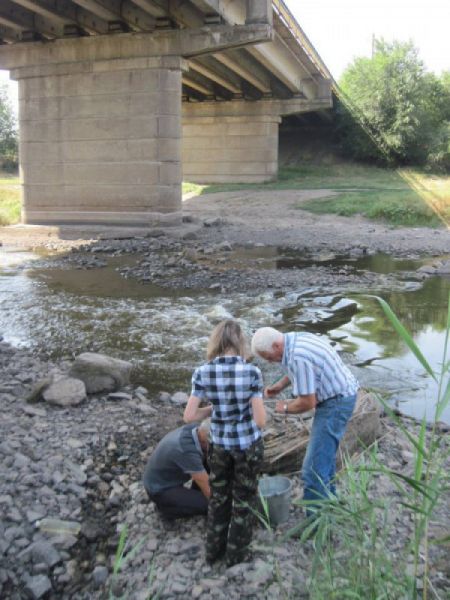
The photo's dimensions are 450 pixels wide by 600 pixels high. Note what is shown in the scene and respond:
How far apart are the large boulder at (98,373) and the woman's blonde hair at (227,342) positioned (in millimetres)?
3356

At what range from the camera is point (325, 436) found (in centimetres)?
436

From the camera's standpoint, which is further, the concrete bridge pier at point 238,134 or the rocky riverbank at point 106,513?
the concrete bridge pier at point 238,134

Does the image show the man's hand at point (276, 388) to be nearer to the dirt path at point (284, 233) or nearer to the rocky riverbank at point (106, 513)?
Answer: the rocky riverbank at point (106, 513)

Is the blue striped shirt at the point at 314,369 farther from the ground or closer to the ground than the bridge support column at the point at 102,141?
closer to the ground

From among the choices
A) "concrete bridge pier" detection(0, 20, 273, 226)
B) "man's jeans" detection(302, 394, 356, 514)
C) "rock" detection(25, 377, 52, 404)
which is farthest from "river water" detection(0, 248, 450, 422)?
"concrete bridge pier" detection(0, 20, 273, 226)

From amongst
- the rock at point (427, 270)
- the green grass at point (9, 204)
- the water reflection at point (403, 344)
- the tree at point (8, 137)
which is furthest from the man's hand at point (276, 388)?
the tree at point (8, 137)

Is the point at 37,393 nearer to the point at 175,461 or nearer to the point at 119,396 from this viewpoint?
the point at 119,396

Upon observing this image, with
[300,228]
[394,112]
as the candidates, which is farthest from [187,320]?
[394,112]

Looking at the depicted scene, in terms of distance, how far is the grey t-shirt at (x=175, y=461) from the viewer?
14.8 ft

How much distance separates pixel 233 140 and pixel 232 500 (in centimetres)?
3268

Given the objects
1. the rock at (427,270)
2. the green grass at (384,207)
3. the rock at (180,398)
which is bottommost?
the rock at (180,398)

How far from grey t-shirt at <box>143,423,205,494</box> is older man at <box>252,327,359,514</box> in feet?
2.36

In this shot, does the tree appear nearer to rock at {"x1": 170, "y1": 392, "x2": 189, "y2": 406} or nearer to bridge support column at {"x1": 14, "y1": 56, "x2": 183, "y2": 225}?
bridge support column at {"x1": 14, "y1": 56, "x2": 183, "y2": 225}

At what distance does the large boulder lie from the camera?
277 inches
